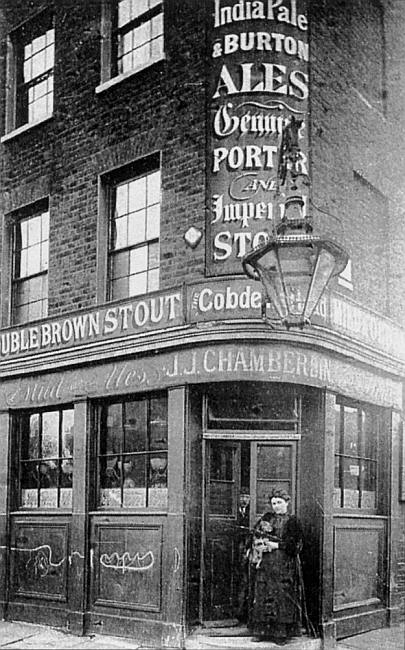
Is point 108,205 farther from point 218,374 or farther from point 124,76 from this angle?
point 218,374

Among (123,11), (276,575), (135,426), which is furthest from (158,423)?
(123,11)

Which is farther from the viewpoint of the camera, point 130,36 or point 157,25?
point 130,36

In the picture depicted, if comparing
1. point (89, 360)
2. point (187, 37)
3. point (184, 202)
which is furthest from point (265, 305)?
point (187, 37)

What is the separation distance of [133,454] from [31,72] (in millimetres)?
5583

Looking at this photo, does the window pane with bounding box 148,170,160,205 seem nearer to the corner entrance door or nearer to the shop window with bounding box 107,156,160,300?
the shop window with bounding box 107,156,160,300

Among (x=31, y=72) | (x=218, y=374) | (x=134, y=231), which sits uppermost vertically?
(x=31, y=72)

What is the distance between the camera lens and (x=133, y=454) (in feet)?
32.1

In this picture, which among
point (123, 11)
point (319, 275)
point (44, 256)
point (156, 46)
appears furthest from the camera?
point (44, 256)

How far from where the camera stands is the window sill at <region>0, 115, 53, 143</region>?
11500mm

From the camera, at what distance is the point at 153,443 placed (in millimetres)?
9570

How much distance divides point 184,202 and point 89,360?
6.86 feet

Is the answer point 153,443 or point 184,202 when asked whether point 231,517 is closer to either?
point 153,443

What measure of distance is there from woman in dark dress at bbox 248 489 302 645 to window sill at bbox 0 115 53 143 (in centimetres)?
572

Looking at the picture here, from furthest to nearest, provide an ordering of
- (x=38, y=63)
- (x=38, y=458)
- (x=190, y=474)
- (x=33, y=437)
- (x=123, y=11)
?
(x=38, y=63)
(x=33, y=437)
(x=38, y=458)
(x=123, y=11)
(x=190, y=474)
